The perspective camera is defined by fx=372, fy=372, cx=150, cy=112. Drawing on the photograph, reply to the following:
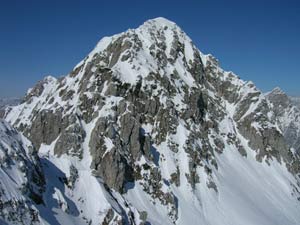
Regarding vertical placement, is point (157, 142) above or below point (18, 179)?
above

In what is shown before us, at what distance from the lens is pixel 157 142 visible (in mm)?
100125

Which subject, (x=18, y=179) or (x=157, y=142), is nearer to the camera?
(x=18, y=179)

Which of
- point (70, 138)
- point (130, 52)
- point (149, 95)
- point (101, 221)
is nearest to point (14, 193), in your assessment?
point (101, 221)

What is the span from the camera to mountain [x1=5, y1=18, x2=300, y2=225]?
63731 mm

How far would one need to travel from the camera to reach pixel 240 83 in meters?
149

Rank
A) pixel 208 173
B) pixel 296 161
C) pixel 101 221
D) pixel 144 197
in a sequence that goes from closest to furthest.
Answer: pixel 101 221
pixel 144 197
pixel 208 173
pixel 296 161

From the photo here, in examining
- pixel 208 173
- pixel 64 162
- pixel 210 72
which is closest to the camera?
pixel 64 162

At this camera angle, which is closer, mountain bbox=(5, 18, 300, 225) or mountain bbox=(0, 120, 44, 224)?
mountain bbox=(0, 120, 44, 224)

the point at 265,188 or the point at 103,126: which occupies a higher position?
the point at 103,126

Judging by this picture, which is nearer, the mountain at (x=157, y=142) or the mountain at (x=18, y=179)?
the mountain at (x=18, y=179)

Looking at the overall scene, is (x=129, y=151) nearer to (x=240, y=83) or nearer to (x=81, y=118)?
(x=81, y=118)

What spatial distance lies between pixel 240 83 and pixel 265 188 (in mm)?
48302

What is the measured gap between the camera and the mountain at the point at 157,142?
6373 centimetres

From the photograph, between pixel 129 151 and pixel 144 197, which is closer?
pixel 144 197
